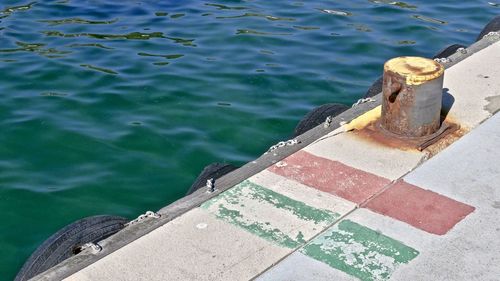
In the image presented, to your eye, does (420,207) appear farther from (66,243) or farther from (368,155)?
(66,243)

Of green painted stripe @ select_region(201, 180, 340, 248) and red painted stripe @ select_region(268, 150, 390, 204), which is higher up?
red painted stripe @ select_region(268, 150, 390, 204)

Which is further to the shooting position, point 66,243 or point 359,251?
point 66,243

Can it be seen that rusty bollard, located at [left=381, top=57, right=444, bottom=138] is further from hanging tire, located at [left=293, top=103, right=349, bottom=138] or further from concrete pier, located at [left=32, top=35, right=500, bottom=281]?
hanging tire, located at [left=293, top=103, right=349, bottom=138]

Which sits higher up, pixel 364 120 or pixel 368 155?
pixel 364 120

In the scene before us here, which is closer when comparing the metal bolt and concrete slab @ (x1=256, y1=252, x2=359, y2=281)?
concrete slab @ (x1=256, y1=252, x2=359, y2=281)

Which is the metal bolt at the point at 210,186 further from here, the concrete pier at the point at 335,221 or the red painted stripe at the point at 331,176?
the red painted stripe at the point at 331,176

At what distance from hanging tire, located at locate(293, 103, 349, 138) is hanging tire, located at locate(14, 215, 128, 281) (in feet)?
8.49

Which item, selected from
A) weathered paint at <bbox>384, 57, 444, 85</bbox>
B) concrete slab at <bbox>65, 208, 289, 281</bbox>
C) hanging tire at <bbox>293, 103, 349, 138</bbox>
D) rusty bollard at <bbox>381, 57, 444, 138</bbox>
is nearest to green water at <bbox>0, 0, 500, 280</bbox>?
hanging tire at <bbox>293, 103, 349, 138</bbox>

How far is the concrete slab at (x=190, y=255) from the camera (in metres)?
4.93

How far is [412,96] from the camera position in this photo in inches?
251

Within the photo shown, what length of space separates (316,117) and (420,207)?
240 cm

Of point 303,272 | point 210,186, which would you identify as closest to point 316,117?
point 210,186

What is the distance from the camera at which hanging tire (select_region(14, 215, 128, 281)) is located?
5.44m

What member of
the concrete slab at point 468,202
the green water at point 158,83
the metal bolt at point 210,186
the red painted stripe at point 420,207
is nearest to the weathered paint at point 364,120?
the concrete slab at point 468,202
